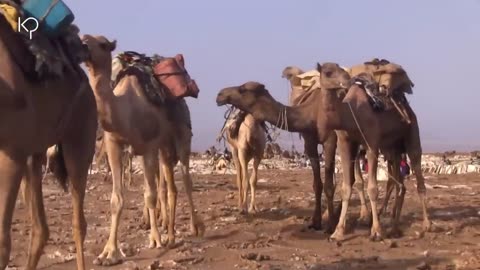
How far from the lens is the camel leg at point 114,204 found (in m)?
8.38

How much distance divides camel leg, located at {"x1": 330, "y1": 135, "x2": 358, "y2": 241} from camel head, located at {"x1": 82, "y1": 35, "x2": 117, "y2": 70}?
12.4ft

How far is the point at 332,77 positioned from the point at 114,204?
9.94ft

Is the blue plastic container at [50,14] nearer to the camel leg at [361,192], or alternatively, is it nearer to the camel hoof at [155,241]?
the camel hoof at [155,241]

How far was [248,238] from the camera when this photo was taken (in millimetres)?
10328

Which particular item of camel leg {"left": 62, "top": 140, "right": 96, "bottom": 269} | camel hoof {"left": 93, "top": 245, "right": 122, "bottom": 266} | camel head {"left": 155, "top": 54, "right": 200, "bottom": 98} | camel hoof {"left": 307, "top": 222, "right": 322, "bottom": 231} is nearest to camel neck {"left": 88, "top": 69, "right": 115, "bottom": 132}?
camel hoof {"left": 93, "top": 245, "right": 122, "bottom": 266}

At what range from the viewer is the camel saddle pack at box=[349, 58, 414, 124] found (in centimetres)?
1105

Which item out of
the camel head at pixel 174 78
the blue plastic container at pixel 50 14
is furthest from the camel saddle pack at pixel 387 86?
the blue plastic container at pixel 50 14

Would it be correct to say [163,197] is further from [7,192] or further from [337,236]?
[7,192]

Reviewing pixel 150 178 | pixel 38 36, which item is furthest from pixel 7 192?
pixel 150 178

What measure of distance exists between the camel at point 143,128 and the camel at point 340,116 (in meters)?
0.72

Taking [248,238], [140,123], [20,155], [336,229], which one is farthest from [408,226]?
[20,155]

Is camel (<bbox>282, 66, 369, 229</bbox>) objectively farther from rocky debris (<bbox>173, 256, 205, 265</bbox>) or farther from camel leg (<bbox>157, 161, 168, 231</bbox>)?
rocky debris (<bbox>173, 256, 205, 265</bbox>)

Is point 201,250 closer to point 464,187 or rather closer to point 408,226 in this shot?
point 408,226

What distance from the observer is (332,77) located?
9.73 meters
